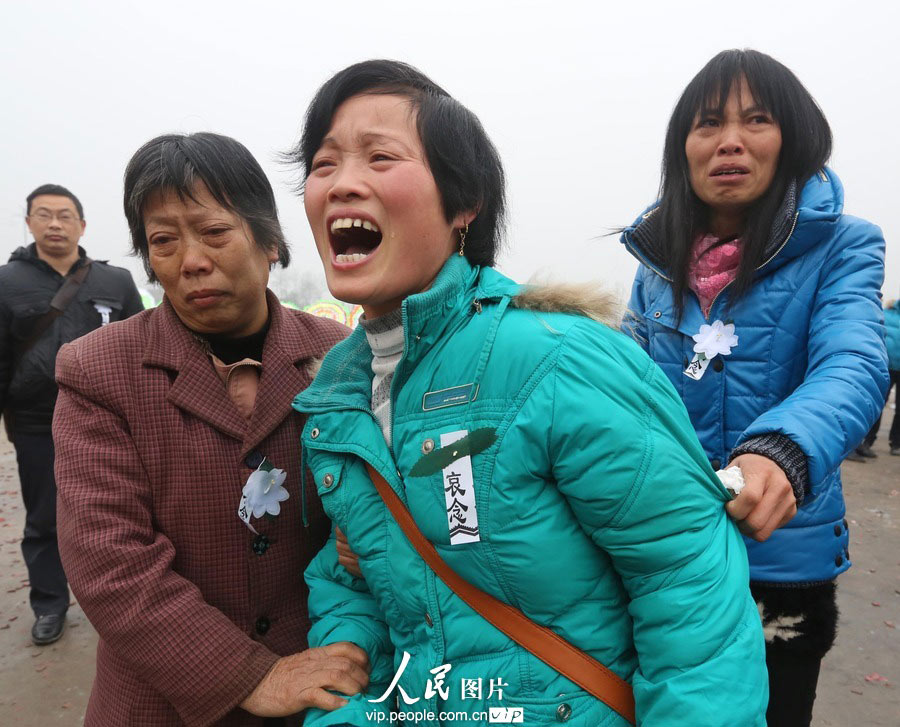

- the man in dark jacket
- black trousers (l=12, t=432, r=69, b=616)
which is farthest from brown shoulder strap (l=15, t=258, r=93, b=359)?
black trousers (l=12, t=432, r=69, b=616)

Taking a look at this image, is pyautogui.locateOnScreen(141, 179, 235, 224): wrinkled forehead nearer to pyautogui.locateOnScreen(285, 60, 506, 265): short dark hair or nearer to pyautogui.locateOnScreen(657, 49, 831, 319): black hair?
pyautogui.locateOnScreen(285, 60, 506, 265): short dark hair

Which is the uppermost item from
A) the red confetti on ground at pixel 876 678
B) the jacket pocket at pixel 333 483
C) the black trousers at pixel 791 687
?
the jacket pocket at pixel 333 483

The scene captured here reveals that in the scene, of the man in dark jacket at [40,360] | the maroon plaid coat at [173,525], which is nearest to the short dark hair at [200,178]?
the maroon plaid coat at [173,525]

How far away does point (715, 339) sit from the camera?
1856mm

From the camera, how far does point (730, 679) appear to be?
3.83ft

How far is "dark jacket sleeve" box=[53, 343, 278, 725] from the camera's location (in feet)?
5.03

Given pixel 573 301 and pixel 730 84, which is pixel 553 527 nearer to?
pixel 573 301

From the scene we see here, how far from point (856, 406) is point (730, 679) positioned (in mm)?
750

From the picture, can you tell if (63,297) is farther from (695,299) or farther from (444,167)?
(695,299)

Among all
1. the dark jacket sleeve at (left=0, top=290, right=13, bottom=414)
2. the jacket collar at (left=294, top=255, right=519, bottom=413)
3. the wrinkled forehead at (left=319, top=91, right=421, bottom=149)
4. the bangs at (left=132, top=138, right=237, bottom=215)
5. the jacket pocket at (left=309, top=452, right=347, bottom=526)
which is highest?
the wrinkled forehead at (left=319, top=91, right=421, bottom=149)

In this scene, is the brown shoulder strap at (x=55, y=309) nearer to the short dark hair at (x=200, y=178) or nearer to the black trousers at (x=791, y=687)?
the short dark hair at (x=200, y=178)

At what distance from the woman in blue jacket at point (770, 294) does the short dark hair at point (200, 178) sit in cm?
116

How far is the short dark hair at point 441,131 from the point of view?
1526 millimetres

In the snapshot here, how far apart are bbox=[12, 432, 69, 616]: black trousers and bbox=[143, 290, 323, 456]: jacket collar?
289 cm
